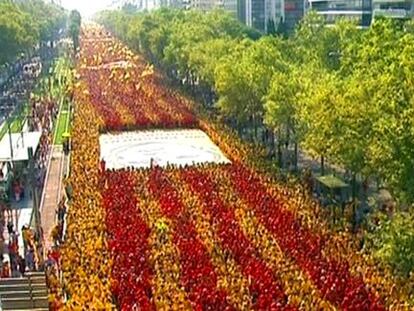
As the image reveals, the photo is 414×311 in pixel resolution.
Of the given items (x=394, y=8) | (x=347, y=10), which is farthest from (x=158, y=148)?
(x=347, y=10)

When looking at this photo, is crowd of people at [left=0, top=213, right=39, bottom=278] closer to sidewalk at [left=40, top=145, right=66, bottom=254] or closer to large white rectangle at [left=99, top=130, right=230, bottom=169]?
sidewalk at [left=40, top=145, right=66, bottom=254]

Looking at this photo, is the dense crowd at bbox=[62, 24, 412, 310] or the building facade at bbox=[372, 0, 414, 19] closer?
the dense crowd at bbox=[62, 24, 412, 310]

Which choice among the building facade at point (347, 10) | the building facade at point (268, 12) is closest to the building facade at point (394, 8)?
the building facade at point (347, 10)

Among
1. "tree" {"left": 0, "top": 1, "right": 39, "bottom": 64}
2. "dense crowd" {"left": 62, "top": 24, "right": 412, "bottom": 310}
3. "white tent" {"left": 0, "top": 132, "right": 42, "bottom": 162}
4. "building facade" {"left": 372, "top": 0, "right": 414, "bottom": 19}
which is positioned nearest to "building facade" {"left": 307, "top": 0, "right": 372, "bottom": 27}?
"building facade" {"left": 372, "top": 0, "right": 414, "bottom": 19}

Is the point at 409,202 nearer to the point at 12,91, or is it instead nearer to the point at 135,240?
the point at 135,240

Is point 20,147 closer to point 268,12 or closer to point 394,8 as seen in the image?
point 394,8

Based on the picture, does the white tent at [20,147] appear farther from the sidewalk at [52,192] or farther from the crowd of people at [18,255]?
the crowd of people at [18,255]

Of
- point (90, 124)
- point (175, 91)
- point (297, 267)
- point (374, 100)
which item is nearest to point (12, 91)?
point (175, 91)
